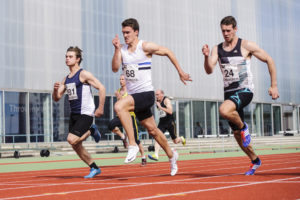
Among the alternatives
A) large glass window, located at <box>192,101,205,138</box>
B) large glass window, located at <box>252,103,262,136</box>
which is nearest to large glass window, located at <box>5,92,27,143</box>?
large glass window, located at <box>192,101,205,138</box>

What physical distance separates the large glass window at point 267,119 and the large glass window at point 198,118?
995 centimetres

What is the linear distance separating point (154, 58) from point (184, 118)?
5.45m

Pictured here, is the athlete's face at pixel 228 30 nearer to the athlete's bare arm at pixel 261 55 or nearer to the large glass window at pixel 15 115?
the athlete's bare arm at pixel 261 55

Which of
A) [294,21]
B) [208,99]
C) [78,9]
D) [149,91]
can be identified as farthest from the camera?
[294,21]

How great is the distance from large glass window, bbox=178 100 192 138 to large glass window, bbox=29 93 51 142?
11.9 m

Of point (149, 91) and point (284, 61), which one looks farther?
point (284, 61)

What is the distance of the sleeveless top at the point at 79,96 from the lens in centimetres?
838

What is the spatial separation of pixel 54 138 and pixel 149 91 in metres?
22.0

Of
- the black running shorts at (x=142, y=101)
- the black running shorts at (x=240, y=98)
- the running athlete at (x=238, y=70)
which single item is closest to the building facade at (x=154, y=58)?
the black running shorts at (x=142, y=101)

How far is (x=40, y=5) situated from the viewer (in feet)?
93.8

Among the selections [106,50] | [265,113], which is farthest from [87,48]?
[265,113]

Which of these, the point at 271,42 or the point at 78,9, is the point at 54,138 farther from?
the point at 271,42

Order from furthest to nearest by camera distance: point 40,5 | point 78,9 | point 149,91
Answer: point 78,9
point 40,5
point 149,91

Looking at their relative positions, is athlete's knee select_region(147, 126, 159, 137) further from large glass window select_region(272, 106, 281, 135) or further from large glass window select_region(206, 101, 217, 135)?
large glass window select_region(272, 106, 281, 135)
